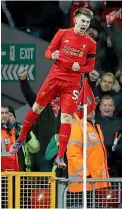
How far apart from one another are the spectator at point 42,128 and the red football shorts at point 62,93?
1.91 m

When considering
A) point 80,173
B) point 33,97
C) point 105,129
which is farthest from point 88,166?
point 33,97

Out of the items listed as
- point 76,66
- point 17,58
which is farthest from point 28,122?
point 17,58

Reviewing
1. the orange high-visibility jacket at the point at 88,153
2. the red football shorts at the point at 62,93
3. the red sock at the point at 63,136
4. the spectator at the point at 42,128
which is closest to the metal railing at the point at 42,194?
the orange high-visibility jacket at the point at 88,153

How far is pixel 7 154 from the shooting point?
1011 centimetres

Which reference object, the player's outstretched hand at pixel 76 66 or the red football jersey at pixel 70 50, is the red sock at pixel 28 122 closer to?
the red football jersey at pixel 70 50

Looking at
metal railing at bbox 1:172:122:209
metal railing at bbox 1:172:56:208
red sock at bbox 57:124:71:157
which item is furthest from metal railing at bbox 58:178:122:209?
red sock at bbox 57:124:71:157

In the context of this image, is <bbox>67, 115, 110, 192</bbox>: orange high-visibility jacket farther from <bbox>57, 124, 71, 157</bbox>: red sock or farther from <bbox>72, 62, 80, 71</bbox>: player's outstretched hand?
<bbox>72, 62, 80, 71</bbox>: player's outstretched hand

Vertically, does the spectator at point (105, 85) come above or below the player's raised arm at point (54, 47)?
below

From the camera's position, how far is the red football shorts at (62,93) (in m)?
9.17

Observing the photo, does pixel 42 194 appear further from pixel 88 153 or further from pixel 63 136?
pixel 63 136

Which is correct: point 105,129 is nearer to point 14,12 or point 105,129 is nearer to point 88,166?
point 88,166

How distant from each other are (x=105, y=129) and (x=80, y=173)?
1.10 meters

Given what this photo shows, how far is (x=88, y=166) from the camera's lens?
9.95 metres

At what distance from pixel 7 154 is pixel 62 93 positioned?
1190 mm
